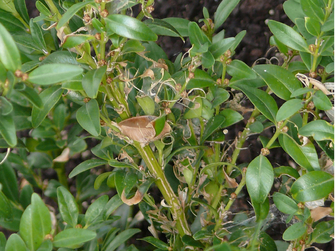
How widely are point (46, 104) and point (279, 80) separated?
37 centimetres

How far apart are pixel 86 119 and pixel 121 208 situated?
1.64ft

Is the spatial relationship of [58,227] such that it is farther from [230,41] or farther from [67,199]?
[230,41]

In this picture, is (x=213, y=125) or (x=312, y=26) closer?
(x=312, y=26)

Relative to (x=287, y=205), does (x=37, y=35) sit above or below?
above

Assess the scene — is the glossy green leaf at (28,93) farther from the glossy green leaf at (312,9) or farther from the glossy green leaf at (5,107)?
the glossy green leaf at (312,9)

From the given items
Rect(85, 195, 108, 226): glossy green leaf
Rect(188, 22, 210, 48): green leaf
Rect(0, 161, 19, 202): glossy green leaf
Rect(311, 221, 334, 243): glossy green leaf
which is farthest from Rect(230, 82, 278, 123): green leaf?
Rect(0, 161, 19, 202): glossy green leaf

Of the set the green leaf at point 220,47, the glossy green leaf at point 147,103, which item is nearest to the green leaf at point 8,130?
the glossy green leaf at point 147,103

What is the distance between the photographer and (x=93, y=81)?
0.53 meters

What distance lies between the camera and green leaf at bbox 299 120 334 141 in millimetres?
561

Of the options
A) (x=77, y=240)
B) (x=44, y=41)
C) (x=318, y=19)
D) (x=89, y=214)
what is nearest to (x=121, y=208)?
(x=89, y=214)

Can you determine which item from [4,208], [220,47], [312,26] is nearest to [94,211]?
[4,208]

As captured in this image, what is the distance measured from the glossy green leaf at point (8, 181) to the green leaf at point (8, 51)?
1.90 feet

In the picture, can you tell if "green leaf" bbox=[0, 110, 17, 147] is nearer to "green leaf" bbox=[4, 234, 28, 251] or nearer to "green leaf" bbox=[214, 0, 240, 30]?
"green leaf" bbox=[4, 234, 28, 251]

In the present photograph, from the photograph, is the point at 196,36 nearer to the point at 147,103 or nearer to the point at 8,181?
the point at 147,103
